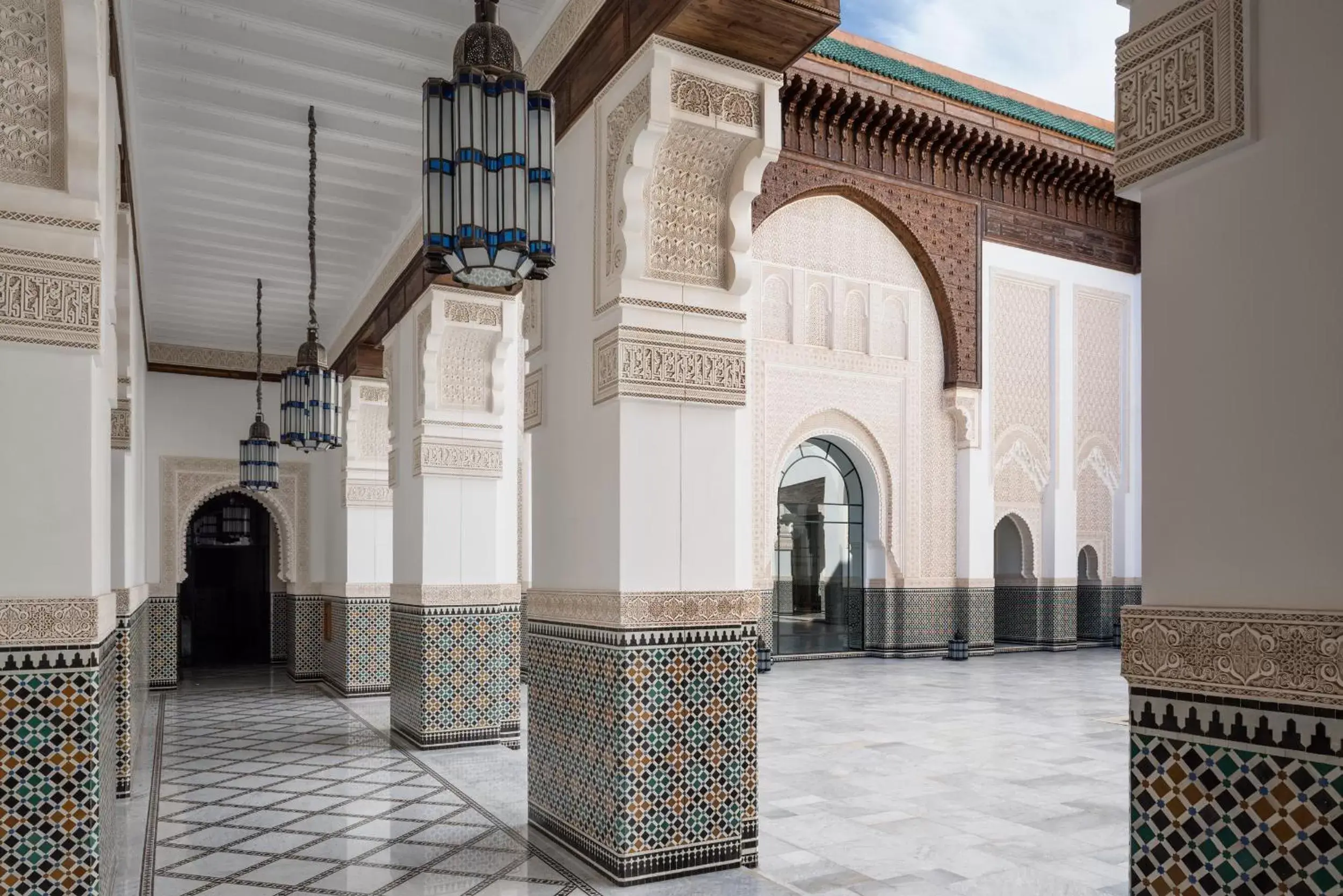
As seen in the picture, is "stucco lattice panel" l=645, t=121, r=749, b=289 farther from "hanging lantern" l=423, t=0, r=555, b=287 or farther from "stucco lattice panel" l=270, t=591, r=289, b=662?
"stucco lattice panel" l=270, t=591, r=289, b=662

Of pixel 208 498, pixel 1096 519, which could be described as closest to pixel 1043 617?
pixel 1096 519

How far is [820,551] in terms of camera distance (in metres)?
8.02

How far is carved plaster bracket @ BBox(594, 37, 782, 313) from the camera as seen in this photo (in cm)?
232

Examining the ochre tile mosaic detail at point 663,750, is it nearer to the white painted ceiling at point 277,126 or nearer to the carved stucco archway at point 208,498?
the white painted ceiling at point 277,126

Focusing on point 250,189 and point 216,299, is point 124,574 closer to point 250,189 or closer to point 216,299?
point 250,189

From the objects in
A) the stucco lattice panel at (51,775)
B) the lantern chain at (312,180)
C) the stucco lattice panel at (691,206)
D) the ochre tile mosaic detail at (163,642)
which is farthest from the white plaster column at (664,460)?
the ochre tile mosaic detail at (163,642)

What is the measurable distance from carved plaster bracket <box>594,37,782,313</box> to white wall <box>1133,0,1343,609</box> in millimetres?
1247

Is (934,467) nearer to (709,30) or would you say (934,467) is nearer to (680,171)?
(680,171)

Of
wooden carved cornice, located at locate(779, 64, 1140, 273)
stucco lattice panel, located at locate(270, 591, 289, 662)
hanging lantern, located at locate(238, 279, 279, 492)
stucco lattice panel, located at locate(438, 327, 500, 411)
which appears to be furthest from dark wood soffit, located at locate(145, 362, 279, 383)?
wooden carved cornice, located at locate(779, 64, 1140, 273)

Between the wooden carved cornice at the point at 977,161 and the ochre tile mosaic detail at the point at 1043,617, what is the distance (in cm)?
285

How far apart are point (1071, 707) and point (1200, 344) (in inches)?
176

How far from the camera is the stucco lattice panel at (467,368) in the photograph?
4.12m

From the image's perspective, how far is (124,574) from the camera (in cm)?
332

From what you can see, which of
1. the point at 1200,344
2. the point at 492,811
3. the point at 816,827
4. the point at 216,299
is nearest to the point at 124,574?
the point at 492,811
